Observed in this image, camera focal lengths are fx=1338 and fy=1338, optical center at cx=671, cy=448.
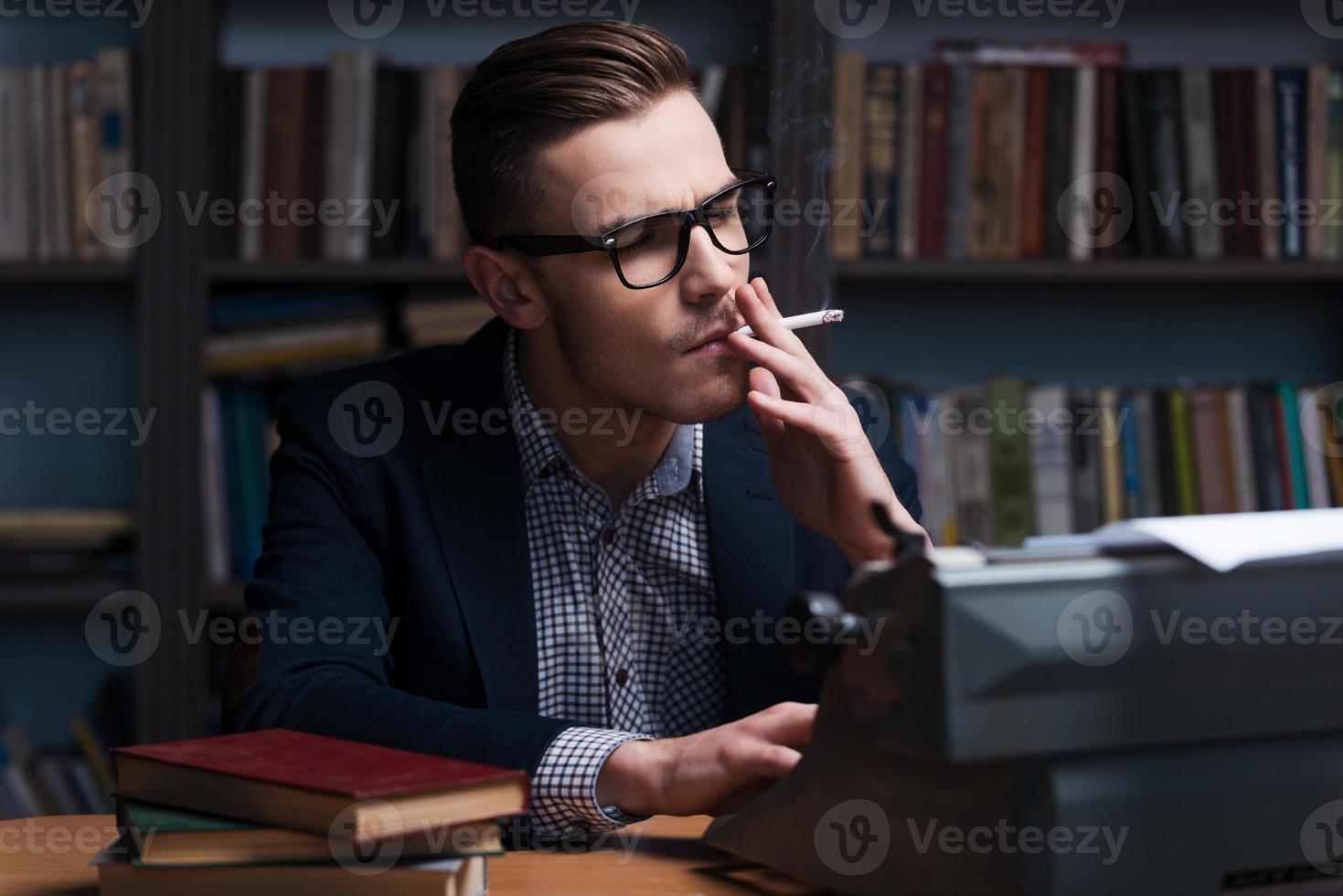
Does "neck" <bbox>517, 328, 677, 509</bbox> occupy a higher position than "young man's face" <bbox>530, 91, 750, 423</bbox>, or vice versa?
"young man's face" <bbox>530, 91, 750, 423</bbox>

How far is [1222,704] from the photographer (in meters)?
0.74

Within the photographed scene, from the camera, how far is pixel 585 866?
91 centimetres

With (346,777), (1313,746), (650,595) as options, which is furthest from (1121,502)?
(346,777)

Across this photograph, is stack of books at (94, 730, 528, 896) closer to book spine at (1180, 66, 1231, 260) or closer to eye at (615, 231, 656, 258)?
eye at (615, 231, 656, 258)

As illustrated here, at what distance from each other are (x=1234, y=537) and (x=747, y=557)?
0.73 m

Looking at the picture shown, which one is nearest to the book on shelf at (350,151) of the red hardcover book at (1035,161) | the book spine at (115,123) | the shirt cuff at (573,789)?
the book spine at (115,123)

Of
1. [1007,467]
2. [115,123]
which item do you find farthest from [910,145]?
[115,123]

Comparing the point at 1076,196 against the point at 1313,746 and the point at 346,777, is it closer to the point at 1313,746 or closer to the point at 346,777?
the point at 1313,746

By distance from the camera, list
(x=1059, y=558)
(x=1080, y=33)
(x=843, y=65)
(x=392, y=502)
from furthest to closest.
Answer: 1. (x=1080, y=33)
2. (x=843, y=65)
3. (x=392, y=502)
4. (x=1059, y=558)

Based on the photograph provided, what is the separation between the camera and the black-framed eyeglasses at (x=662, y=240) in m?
1.33

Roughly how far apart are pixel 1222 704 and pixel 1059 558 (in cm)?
12

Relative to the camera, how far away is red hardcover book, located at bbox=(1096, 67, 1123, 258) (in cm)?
232

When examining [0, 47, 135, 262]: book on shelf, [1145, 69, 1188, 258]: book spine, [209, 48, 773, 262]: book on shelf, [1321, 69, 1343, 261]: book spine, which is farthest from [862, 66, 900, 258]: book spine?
[0, 47, 135, 262]: book on shelf

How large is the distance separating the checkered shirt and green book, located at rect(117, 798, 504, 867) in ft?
1.96
